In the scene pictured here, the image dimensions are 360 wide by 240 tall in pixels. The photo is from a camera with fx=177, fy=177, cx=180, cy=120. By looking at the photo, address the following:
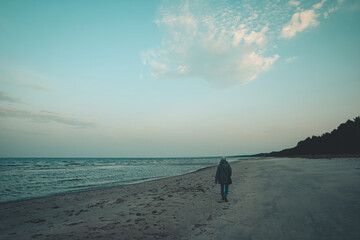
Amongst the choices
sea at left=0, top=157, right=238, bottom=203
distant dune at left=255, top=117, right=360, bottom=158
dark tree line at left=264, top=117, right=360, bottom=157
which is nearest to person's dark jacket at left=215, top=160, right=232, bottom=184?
sea at left=0, top=157, right=238, bottom=203

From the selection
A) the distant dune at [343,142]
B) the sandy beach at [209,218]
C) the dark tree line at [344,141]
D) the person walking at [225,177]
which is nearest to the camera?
the sandy beach at [209,218]

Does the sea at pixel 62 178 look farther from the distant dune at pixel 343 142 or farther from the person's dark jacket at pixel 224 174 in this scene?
the distant dune at pixel 343 142

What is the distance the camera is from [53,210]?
9.72m

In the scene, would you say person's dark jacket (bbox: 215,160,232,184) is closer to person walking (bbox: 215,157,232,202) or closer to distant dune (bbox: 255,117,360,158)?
person walking (bbox: 215,157,232,202)

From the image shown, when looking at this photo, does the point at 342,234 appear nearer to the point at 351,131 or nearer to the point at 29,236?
the point at 29,236

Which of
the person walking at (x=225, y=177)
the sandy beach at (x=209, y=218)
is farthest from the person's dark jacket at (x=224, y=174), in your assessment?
the sandy beach at (x=209, y=218)

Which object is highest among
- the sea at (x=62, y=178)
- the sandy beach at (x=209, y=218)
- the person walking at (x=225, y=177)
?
the person walking at (x=225, y=177)

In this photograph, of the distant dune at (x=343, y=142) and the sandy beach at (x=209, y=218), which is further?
the distant dune at (x=343, y=142)

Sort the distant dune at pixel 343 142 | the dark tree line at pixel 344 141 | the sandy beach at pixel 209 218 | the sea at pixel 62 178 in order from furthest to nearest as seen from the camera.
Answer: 1. the dark tree line at pixel 344 141
2. the distant dune at pixel 343 142
3. the sea at pixel 62 178
4. the sandy beach at pixel 209 218

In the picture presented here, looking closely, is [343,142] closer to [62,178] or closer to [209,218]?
[209,218]

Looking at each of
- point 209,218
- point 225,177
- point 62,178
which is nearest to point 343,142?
point 225,177

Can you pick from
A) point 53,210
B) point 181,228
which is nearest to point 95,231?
point 181,228

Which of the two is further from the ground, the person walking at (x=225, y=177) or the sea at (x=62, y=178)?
the person walking at (x=225, y=177)

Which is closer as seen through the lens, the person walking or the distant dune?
the person walking
